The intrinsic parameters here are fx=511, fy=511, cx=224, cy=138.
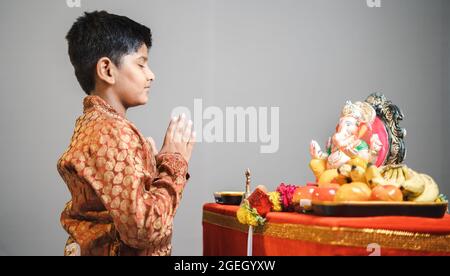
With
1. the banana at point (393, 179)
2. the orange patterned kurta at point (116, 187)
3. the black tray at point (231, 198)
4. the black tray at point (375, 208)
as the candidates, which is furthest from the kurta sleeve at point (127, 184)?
the black tray at point (231, 198)

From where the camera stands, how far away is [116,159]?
1503 millimetres

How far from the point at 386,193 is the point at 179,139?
70 centimetres

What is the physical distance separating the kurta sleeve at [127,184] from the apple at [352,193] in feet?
1.65

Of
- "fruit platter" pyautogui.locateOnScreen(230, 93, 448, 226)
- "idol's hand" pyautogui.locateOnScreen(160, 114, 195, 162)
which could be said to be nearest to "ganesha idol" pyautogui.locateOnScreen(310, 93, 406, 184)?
"fruit platter" pyautogui.locateOnScreen(230, 93, 448, 226)

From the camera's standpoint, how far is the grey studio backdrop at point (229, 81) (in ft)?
11.8

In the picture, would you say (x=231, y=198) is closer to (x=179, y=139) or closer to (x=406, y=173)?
(x=179, y=139)

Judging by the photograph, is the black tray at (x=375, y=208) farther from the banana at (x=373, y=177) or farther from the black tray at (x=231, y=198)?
the black tray at (x=231, y=198)

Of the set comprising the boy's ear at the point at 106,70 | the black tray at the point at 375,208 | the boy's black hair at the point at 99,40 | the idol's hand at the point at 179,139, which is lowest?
the black tray at the point at 375,208

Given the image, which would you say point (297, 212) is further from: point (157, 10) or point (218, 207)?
point (157, 10)

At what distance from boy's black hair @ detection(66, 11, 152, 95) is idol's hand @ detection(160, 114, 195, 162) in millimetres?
297

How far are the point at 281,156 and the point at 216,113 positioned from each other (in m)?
0.63

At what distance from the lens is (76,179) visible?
1604 mm

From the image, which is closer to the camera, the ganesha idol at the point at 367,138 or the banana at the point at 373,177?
the banana at the point at 373,177

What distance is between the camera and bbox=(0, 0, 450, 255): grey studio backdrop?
141 inches
